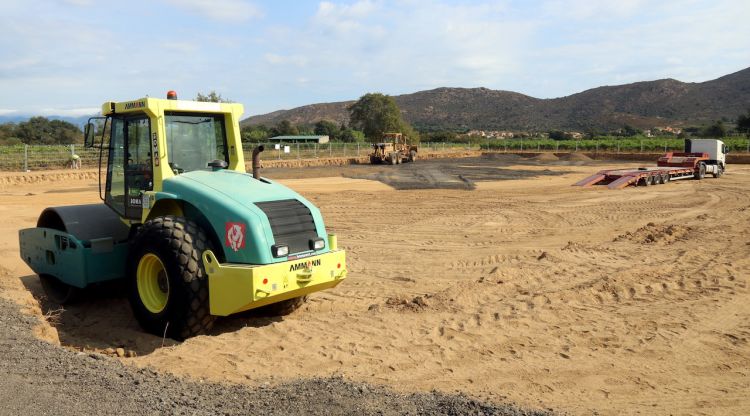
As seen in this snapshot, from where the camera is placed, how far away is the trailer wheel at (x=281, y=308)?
7168mm

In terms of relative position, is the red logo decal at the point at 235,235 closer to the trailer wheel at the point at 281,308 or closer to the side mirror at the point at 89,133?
the trailer wheel at the point at 281,308

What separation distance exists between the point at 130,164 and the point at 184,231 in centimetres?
174

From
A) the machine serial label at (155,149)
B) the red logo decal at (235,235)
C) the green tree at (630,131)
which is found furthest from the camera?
the green tree at (630,131)

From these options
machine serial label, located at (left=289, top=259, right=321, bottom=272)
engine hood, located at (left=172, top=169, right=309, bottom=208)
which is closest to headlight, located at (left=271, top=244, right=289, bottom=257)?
machine serial label, located at (left=289, top=259, right=321, bottom=272)

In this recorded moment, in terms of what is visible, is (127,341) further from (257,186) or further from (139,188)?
(257,186)

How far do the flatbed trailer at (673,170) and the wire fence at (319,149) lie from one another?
1737 cm

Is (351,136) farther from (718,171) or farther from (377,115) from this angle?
(718,171)

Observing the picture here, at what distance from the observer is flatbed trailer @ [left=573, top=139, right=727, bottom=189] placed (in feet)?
79.2

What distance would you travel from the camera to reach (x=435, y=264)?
1020 cm

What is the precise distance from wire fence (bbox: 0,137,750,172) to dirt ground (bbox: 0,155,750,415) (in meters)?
2.71

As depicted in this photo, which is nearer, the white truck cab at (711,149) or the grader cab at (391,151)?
the white truck cab at (711,149)

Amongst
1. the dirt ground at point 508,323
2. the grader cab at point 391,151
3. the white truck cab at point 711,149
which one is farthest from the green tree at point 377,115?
the dirt ground at point 508,323

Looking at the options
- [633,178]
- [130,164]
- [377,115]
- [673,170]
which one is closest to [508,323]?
[130,164]

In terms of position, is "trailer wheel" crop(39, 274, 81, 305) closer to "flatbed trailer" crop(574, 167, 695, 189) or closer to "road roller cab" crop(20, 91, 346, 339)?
"road roller cab" crop(20, 91, 346, 339)
